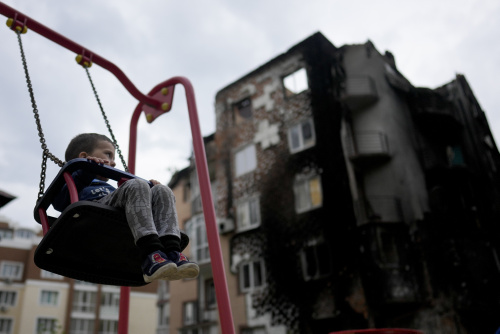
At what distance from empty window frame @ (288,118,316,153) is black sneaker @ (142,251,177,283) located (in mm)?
18130

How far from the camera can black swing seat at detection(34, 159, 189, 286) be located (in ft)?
10.5

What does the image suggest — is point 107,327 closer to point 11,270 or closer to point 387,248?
point 11,270

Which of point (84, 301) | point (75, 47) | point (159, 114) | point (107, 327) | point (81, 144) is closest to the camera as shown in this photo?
point (81, 144)

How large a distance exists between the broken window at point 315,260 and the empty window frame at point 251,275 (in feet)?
7.69

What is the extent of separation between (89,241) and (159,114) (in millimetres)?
2521

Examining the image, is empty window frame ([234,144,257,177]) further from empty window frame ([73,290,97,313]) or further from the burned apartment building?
empty window frame ([73,290,97,313])

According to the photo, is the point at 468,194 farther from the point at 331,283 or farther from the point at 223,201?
the point at 223,201

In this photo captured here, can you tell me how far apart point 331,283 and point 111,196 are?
1608cm

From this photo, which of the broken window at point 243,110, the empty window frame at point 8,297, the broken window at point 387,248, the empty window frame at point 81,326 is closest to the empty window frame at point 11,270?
the empty window frame at point 8,297

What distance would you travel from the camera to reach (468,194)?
2081 centimetres

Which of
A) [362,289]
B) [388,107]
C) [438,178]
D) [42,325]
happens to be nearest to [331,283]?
[362,289]

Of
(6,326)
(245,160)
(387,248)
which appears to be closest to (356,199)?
(387,248)

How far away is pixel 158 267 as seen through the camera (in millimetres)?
2914

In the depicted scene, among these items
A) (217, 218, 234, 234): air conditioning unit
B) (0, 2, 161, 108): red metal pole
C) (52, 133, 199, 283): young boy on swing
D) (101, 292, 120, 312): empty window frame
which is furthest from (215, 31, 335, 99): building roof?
(101, 292, 120, 312): empty window frame
